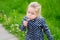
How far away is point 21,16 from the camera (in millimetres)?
6215

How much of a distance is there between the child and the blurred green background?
4.33 ft

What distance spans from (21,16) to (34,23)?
262 centimetres

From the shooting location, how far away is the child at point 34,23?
3.45 m

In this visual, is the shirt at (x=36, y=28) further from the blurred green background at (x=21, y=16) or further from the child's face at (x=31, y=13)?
the blurred green background at (x=21, y=16)

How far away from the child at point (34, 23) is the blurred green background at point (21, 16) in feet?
4.33

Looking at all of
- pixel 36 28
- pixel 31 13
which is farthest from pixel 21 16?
pixel 31 13

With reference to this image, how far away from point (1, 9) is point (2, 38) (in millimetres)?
1537

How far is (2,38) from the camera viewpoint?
5.25 m

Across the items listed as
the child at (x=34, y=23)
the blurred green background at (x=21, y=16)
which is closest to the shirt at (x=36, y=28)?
the child at (x=34, y=23)

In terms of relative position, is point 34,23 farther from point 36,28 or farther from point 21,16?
point 21,16

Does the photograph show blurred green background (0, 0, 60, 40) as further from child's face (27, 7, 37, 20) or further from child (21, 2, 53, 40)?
child's face (27, 7, 37, 20)

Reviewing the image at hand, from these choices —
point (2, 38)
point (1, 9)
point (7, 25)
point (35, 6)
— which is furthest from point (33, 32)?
point (1, 9)

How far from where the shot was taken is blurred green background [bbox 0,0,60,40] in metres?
5.38

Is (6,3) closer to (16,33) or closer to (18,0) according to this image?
(18,0)
